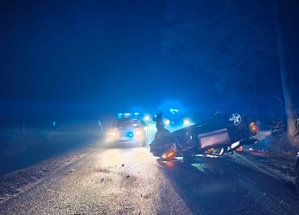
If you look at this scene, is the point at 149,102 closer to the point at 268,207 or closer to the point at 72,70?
the point at 72,70

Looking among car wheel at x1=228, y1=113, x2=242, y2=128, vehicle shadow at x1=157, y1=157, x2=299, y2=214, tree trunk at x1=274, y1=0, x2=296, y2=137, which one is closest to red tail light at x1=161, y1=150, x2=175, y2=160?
vehicle shadow at x1=157, y1=157, x2=299, y2=214

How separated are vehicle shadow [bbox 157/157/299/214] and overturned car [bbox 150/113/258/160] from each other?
638mm

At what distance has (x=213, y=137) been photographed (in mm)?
8828

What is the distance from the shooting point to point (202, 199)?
5.43 m

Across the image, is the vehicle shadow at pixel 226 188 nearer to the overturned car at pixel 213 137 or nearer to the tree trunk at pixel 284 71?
the overturned car at pixel 213 137

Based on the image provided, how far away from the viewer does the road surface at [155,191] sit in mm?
4977

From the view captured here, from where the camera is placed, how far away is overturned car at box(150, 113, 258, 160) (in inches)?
348

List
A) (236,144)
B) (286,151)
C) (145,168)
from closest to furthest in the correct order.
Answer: (145,168), (236,144), (286,151)

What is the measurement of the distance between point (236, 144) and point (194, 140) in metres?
1.64

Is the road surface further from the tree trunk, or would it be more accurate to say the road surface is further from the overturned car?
the tree trunk

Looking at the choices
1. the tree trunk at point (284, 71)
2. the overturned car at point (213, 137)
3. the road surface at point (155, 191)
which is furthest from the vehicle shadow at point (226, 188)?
the tree trunk at point (284, 71)

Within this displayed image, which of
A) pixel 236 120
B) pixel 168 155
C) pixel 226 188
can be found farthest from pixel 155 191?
pixel 236 120

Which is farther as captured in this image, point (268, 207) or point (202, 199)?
point (202, 199)

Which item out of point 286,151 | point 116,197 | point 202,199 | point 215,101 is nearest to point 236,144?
point 286,151
